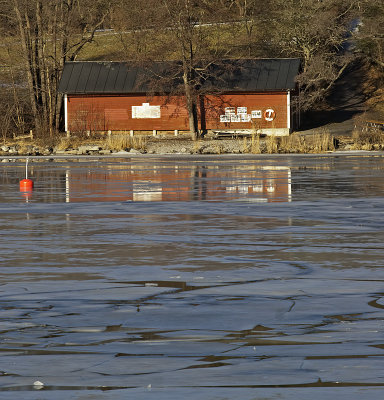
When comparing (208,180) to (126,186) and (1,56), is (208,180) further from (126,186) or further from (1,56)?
(1,56)

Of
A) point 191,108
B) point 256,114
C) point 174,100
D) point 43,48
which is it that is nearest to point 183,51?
point 191,108

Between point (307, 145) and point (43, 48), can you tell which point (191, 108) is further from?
point (43, 48)

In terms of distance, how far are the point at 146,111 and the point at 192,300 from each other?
2243 inches

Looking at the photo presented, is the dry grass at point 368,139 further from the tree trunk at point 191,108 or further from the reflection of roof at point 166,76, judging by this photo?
the tree trunk at point 191,108

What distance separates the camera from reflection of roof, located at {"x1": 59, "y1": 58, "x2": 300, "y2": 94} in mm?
63375

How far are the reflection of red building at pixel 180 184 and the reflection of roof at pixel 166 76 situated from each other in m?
26.9

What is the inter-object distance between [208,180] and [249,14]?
7128 centimetres

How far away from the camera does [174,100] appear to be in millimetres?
64750

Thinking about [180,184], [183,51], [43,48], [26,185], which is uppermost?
[43,48]

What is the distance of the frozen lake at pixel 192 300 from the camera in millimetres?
6180

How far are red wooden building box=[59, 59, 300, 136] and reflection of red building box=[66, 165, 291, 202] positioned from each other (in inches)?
1076

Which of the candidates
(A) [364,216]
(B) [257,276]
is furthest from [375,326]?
(A) [364,216]

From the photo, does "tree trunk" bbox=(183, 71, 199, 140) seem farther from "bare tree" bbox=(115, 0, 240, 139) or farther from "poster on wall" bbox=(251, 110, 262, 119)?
"poster on wall" bbox=(251, 110, 262, 119)

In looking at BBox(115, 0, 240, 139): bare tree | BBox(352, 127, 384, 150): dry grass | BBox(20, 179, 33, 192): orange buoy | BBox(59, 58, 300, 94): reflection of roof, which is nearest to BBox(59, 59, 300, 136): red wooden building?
BBox(59, 58, 300, 94): reflection of roof
